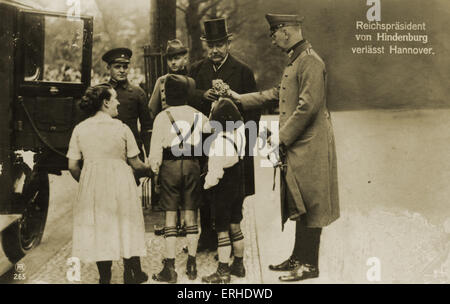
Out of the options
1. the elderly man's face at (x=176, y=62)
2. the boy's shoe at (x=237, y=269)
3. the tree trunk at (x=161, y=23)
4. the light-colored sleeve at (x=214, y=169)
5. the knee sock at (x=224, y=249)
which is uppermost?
the tree trunk at (x=161, y=23)

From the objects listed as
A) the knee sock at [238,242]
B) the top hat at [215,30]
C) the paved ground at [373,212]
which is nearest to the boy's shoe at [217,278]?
the knee sock at [238,242]

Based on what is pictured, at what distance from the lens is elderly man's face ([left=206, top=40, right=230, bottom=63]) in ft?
17.5

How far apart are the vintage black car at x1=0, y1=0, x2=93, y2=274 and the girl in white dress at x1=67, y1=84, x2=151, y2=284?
575 millimetres

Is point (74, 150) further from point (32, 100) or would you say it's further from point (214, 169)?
point (214, 169)

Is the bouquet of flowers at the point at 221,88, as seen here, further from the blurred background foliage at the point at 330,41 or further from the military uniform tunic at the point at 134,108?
the military uniform tunic at the point at 134,108

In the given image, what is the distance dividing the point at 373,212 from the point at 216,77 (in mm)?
2159

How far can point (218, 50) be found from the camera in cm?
533

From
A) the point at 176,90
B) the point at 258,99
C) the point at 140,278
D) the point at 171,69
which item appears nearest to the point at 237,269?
the point at 140,278

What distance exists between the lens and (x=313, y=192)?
17.0 feet

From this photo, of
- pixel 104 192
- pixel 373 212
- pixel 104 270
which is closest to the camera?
pixel 104 192

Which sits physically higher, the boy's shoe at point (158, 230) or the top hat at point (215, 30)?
the top hat at point (215, 30)

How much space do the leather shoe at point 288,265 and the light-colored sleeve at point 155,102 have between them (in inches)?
74.0

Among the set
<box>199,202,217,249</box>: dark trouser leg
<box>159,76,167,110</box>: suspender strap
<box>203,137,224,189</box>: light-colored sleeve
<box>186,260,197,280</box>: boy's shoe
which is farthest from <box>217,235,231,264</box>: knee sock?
<box>159,76,167,110</box>: suspender strap

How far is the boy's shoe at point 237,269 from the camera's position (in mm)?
5211
